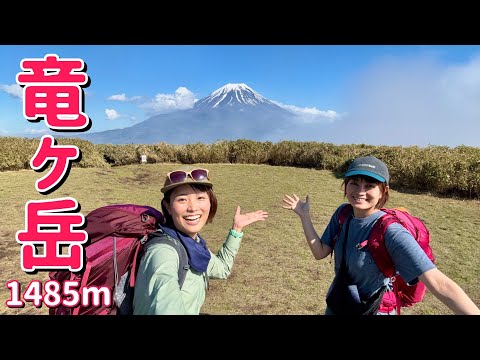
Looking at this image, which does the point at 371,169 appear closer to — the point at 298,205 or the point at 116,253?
the point at 298,205

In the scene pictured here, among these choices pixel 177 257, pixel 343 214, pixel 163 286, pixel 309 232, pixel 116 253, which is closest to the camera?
pixel 163 286

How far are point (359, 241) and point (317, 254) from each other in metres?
0.50

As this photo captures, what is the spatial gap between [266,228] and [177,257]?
6.08 metres

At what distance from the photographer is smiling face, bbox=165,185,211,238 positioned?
1.97m

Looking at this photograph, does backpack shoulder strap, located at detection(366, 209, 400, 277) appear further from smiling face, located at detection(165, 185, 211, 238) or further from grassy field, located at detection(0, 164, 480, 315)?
grassy field, located at detection(0, 164, 480, 315)

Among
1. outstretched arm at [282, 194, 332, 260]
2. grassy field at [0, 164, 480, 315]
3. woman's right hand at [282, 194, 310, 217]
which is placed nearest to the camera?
outstretched arm at [282, 194, 332, 260]

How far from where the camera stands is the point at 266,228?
7738mm

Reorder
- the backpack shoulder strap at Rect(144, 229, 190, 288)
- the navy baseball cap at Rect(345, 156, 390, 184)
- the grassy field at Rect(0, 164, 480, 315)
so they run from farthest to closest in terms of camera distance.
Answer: the grassy field at Rect(0, 164, 480, 315)
the navy baseball cap at Rect(345, 156, 390, 184)
the backpack shoulder strap at Rect(144, 229, 190, 288)

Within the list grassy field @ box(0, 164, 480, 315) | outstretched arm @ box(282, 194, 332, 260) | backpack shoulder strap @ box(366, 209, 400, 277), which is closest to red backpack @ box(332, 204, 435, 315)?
backpack shoulder strap @ box(366, 209, 400, 277)

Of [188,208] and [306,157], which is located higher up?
[306,157]

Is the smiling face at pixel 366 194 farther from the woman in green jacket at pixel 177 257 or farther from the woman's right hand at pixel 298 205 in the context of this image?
the woman in green jacket at pixel 177 257

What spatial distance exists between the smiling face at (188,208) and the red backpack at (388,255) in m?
1.00

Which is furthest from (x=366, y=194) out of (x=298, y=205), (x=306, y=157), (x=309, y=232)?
(x=306, y=157)

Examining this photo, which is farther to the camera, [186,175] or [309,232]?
[309,232]
